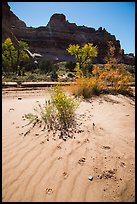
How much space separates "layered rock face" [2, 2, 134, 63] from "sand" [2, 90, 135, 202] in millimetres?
59062

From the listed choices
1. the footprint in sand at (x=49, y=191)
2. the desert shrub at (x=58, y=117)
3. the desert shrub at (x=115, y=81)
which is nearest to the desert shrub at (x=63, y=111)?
the desert shrub at (x=58, y=117)

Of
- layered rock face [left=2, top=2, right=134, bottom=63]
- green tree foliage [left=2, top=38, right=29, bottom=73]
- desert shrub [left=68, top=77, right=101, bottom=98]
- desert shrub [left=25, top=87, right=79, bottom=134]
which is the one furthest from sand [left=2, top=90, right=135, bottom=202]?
layered rock face [left=2, top=2, right=134, bottom=63]

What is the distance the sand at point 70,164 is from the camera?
2.37m

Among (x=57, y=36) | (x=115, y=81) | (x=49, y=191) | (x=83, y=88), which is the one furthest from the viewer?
(x=57, y=36)

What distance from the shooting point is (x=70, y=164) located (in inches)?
114

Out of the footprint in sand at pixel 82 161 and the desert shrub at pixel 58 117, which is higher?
the desert shrub at pixel 58 117

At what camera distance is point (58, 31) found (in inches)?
3039

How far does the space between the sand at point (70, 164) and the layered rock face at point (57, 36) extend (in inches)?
2325

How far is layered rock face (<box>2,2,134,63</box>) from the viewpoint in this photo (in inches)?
2606

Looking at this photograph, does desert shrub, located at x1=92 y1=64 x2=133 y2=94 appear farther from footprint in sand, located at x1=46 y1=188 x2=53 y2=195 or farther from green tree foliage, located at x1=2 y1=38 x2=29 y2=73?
green tree foliage, located at x1=2 y1=38 x2=29 y2=73

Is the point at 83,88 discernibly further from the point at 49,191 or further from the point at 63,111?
the point at 49,191

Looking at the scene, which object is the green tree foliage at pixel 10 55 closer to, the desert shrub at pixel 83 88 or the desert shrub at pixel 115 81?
the desert shrub at pixel 115 81

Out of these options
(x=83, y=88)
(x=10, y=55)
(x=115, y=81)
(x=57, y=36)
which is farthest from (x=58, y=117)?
(x=57, y=36)

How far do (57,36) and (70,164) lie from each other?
75.9 m
